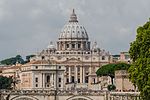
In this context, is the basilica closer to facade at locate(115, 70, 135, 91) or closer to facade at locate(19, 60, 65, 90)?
facade at locate(19, 60, 65, 90)

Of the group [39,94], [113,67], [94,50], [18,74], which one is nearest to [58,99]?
[39,94]

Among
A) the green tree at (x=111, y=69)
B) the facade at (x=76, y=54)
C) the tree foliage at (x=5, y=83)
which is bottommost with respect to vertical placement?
the tree foliage at (x=5, y=83)

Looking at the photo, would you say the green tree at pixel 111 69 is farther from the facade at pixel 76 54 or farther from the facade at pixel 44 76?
the facade at pixel 76 54

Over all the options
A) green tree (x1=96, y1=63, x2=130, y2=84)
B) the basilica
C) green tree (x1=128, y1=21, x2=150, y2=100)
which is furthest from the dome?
green tree (x1=128, y1=21, x2=150, y2=100)

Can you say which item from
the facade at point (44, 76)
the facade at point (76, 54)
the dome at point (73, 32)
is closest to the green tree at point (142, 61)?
the facade at point (44, 76)

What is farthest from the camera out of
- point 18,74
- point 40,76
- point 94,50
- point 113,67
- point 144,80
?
point 94,50

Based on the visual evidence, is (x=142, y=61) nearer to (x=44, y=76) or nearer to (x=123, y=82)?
(x=123, y=82)

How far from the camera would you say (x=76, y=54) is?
595 ft

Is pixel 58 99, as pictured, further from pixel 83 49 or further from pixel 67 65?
pixel 83 49

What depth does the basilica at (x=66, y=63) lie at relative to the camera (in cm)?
13738

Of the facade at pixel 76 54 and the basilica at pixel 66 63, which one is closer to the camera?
the basilica at pixel 66 63

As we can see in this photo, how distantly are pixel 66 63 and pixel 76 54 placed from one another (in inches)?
319

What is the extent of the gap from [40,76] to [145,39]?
7771cm

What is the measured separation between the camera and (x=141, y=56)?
60.6 m
